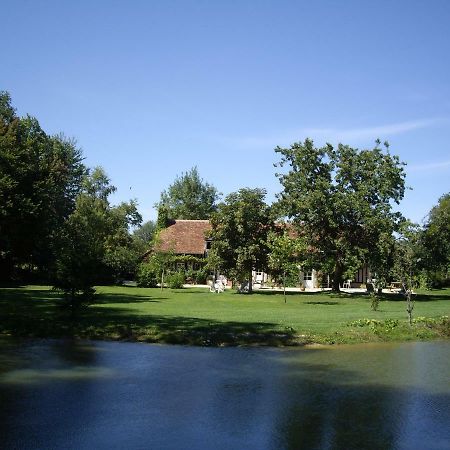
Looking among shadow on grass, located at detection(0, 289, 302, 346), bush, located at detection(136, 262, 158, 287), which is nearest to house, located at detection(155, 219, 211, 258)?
bush, located at detection(136, 262, 158, 287)

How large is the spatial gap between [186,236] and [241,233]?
17.9 meters

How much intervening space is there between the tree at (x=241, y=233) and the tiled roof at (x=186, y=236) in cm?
1356

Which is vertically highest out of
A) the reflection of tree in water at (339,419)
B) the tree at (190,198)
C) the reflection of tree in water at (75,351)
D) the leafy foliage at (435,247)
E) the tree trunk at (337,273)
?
the tree at (190,198)

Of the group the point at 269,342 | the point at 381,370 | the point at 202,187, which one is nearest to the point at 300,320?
the point at 269,342

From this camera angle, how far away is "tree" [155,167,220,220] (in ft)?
305

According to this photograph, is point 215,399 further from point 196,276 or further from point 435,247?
point 196,276

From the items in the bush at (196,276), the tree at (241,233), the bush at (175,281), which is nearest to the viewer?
the tree at (241,233)

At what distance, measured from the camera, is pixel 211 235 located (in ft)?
161

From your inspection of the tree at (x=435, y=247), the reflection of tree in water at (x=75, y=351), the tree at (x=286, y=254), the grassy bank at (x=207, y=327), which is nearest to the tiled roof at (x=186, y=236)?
the tree at (x=286, y=254)

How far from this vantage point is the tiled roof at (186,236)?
2461 inches

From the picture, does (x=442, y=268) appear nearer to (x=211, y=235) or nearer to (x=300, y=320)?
(x=211, y=235)

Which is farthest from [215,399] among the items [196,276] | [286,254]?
[196,276]

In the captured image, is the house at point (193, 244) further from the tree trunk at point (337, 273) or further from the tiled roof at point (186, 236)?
the tree trunk at point (337, 273)

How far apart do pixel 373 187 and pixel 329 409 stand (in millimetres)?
35647
